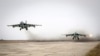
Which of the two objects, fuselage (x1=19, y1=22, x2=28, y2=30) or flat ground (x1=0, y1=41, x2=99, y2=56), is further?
fuselage (x1=19, y1=22, x2=28, y2=30)

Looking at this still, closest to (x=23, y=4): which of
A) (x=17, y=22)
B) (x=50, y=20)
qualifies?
(x=17, y=22)

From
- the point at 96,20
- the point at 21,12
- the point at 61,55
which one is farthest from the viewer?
the point at 21,12

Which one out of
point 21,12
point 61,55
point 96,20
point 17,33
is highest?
point 21,12

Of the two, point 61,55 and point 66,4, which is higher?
point 66,4

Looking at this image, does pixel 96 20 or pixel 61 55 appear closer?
pixel 61 55

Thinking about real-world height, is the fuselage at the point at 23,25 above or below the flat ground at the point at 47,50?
above

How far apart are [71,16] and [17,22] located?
1194mm

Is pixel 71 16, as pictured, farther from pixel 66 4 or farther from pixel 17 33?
pixel 17 33

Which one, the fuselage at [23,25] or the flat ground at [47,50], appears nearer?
the flat ground at [47,50]

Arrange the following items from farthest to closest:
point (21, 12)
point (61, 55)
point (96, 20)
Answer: point (21, 12) < point (96, 20) < point (61, 55)

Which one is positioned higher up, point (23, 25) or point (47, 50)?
point (23, 25)

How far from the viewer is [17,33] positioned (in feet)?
11.0

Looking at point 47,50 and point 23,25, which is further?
point 23,25

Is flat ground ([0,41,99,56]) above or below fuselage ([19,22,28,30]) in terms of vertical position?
below
